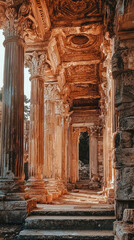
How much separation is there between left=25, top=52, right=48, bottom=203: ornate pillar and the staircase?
3.10 metres

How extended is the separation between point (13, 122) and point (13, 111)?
1.01 ft

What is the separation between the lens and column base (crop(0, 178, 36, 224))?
7.09 meters

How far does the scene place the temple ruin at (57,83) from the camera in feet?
17.2

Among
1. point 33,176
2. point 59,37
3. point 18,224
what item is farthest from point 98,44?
point 18,224

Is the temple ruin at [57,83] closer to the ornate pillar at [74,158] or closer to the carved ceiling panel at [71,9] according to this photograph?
the carved ceiling panel at [71,9]

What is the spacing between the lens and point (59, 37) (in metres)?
12.5

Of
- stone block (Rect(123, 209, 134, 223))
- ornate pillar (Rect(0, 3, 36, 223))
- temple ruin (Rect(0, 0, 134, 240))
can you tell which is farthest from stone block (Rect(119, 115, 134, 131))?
ornate pillar (Rect(0, 3, 36, 223))

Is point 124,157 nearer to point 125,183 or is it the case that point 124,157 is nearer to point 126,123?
point 125,183

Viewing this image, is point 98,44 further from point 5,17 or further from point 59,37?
point 5,17

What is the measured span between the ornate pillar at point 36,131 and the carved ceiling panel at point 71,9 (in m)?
1.57

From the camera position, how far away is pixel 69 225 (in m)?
6.77

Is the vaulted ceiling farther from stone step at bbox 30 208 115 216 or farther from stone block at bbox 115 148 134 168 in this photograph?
stone step at bbox 30 208 115 216

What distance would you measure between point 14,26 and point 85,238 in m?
5.97

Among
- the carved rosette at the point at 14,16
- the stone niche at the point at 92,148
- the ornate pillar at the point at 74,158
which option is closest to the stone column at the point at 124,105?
the carved rosette at the point at 14,16
